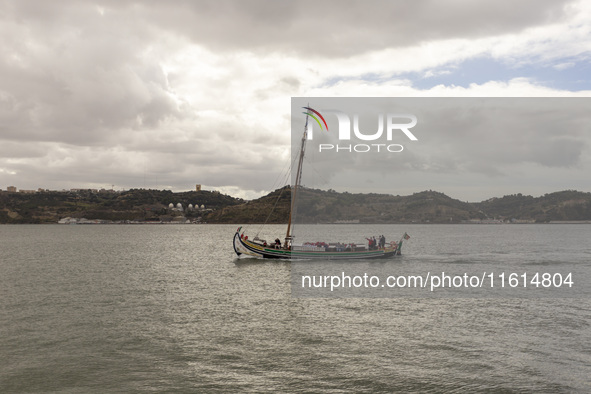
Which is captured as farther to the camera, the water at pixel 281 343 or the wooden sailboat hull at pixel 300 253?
the wooden sailboat hull at pixel 300 253

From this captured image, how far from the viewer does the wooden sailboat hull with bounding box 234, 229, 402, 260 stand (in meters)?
68.7

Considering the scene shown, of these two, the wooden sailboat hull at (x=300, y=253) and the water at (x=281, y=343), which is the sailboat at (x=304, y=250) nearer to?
the wooden sailboat hull at (x=300, y=253)

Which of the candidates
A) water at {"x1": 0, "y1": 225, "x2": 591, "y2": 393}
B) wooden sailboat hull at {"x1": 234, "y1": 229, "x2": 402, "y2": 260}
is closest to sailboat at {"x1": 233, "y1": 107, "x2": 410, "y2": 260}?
wooden sailboat hull at {"x1": 234, "y1": 229, "x2": 402, "y2": 260}

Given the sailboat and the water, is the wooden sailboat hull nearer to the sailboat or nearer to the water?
the sailboat

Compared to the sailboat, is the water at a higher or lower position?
lower

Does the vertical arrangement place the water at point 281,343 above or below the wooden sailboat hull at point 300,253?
below

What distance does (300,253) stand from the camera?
69.0 meters

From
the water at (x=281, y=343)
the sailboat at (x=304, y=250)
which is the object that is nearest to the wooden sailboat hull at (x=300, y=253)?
the sailboat at (x=304, y=250)

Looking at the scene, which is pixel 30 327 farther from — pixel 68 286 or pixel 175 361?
pixel 68 286

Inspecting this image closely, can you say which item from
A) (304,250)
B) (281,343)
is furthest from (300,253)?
(281,343)

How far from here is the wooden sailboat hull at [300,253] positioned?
68688 mm

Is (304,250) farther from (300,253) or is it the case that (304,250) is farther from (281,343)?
(281,343)

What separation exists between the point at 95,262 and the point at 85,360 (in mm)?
54138

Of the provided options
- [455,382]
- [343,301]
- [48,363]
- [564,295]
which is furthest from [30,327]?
[564,295]
